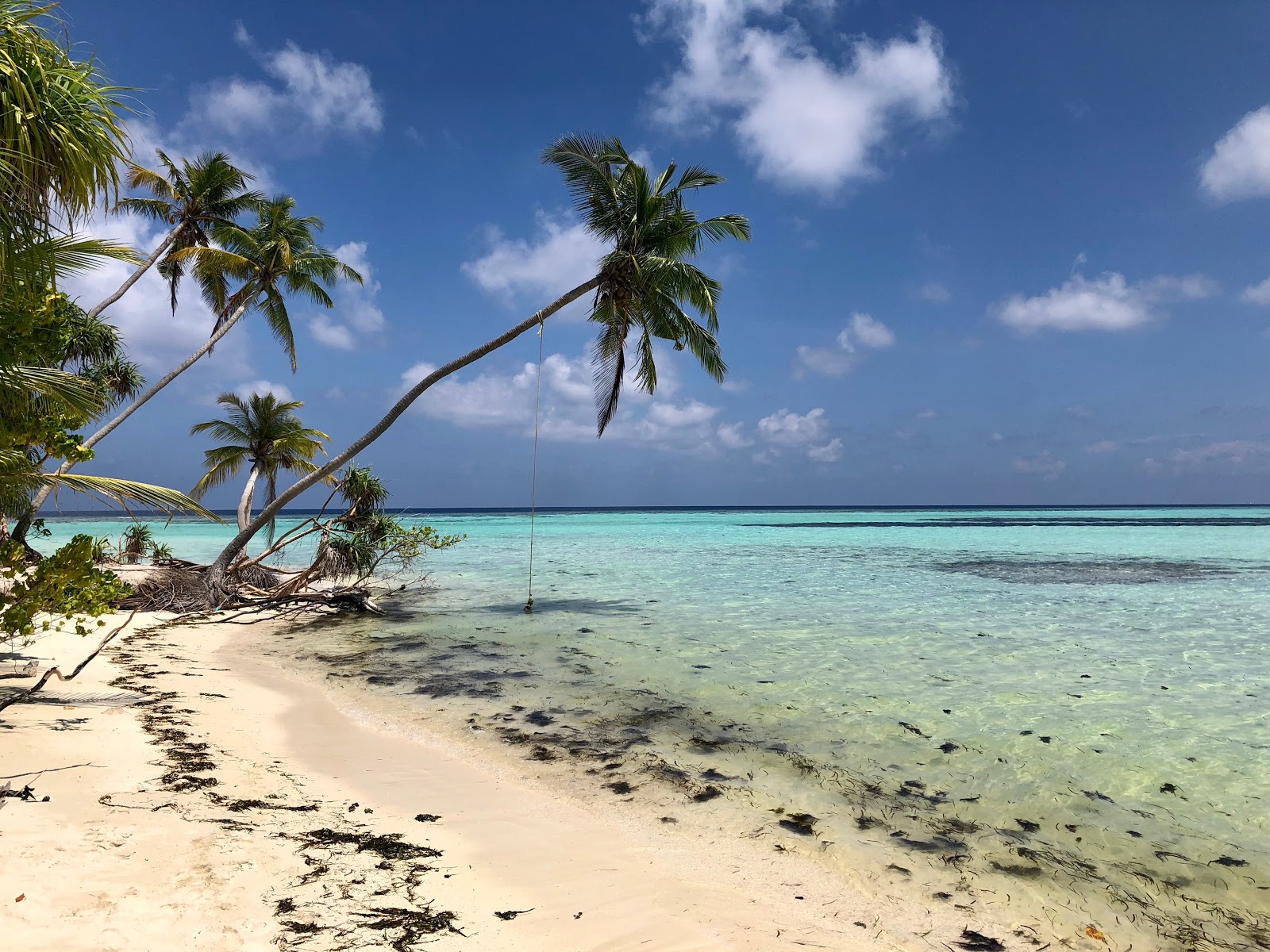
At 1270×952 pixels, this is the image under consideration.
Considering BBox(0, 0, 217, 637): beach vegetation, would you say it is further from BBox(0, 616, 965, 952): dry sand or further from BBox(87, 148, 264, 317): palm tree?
BBox(87, 148, 264, 317): palm tree

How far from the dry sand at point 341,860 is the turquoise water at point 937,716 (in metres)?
0.76

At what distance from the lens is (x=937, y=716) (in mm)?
6750

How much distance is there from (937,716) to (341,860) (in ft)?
18.8

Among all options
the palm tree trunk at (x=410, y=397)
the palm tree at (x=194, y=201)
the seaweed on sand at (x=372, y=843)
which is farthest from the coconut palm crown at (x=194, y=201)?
the seaweed on sand at (x=372, y=843)

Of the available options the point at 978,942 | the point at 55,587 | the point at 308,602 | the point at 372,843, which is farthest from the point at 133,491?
the point at 308,602

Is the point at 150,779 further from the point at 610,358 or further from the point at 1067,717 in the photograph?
the point at 610,358

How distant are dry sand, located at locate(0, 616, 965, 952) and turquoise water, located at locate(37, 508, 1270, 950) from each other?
761mm

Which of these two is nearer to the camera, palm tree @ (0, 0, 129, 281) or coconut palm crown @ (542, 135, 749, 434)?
palm tree @ (0, 0, 129, 281)

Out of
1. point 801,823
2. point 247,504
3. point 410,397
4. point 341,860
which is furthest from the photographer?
point 247,504

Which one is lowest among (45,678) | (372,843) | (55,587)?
(372,843)

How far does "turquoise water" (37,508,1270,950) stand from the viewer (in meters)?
3.94

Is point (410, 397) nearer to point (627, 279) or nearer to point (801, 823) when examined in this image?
point (627, 279)

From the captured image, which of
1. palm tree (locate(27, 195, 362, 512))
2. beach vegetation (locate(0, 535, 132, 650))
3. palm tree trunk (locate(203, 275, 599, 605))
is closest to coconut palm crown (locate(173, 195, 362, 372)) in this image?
palm tree (locate(27, 195, 362, 512))

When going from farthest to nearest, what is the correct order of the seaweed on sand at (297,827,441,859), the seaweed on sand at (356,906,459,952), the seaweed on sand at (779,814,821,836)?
the seaweed on sand at (779,814,821,836) → the seaweed on sand at (297,827,441,859) → the seaweed on sand at (356,906,459,952)
